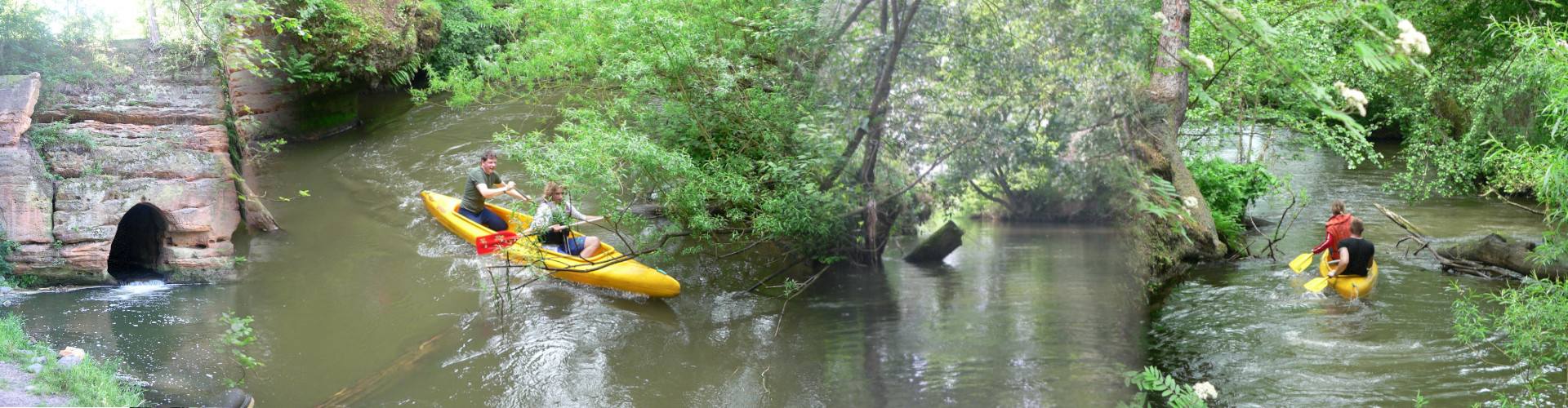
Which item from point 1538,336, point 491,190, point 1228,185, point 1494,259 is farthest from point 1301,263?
point 491,190

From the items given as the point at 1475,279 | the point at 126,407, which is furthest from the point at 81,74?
the point at 1475,279

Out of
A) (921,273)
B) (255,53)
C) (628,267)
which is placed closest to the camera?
(921,273)

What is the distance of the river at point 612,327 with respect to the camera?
385 cm

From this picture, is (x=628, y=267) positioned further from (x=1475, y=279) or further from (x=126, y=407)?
(x=1475, y=279)

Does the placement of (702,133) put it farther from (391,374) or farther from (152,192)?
(152,192)

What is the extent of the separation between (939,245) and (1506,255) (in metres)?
7.53

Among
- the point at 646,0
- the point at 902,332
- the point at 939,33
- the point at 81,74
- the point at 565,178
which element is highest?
the point at 646,0

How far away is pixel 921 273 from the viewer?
14.7ft

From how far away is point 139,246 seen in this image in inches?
326

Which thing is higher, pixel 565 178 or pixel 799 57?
pixel 799 57

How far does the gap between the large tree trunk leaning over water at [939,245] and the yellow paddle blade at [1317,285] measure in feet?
18.5

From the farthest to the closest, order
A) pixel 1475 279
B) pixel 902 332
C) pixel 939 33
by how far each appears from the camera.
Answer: pixel 1475 279, pixel 902 332, pixel 939 33

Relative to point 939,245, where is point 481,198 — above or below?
above

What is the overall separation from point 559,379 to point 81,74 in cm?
627
